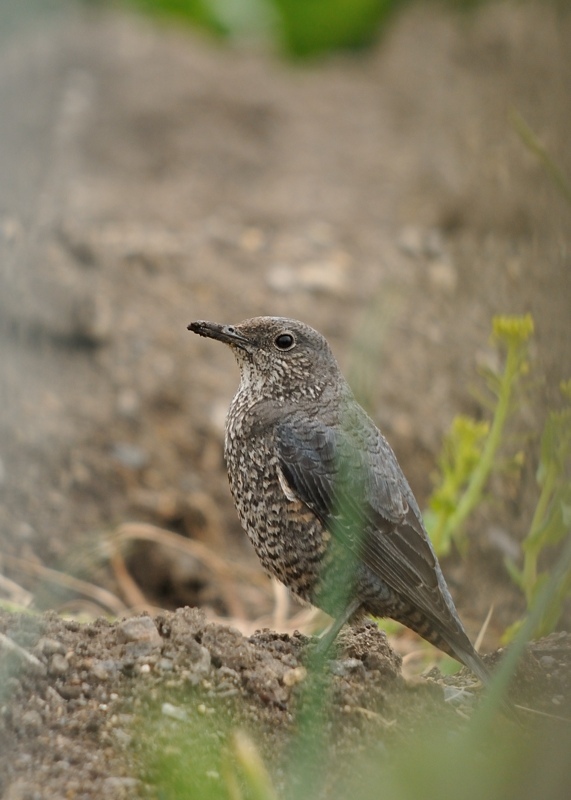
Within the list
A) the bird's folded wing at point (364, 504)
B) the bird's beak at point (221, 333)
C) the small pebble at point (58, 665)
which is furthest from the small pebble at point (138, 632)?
the bird's beak at point (221, 333)

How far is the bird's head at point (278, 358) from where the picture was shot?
4109 mm

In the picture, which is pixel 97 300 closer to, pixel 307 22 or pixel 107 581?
pixel 107 581

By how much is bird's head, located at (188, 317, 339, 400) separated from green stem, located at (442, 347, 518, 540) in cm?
64

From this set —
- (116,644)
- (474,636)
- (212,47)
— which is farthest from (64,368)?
(212,47)

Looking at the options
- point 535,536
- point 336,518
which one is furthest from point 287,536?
point 535,536

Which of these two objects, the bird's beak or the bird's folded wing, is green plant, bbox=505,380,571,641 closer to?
the bird's folded wing

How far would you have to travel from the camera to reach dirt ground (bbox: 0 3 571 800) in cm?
302

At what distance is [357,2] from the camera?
36.4ft

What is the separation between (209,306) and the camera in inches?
269

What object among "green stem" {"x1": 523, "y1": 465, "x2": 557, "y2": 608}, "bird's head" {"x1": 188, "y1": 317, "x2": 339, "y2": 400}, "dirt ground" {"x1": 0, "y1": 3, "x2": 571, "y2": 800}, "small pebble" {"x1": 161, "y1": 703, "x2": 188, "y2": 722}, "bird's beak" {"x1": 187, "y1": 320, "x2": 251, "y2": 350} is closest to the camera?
"small pebble" {"x1": 161, "y1": 703, "x2": 188, "y2": 722}

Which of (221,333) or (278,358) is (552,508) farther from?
(221,333)

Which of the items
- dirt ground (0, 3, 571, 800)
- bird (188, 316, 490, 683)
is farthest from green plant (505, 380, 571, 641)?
bird (188, 316, 490, 683)

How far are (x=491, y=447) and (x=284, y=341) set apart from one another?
0.86 metres

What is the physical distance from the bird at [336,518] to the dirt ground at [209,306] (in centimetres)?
24
